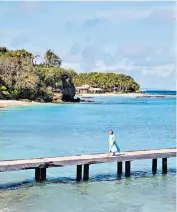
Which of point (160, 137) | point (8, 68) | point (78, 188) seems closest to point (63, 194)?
point (78, 188)

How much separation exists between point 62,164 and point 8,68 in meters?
74.8

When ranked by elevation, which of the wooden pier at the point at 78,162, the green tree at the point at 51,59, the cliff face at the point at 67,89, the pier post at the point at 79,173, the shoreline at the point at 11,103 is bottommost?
the pier post at the point at 79,173

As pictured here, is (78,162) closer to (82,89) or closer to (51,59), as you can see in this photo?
(51,59)

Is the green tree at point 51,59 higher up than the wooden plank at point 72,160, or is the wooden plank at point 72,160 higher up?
the green tree at point 51,59

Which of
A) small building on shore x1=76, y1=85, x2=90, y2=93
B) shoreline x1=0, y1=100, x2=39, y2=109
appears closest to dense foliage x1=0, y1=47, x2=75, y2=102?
shoreline x1=0, y1=100, x2=39, y2=109

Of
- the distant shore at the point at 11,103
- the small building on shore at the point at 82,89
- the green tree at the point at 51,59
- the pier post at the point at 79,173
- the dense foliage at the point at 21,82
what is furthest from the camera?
the small building on shore at the point at 82,89

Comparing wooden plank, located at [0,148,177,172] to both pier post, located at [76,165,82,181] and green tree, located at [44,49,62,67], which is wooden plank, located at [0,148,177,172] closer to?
pier post, located at [76,165,82,181]

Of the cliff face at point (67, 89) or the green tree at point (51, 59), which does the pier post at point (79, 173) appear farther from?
the green tree at point (51, 59)

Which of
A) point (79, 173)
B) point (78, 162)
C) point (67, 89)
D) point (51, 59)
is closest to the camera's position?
point (78, 162)

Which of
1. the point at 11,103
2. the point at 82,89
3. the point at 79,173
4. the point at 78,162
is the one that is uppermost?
the point at 82,89

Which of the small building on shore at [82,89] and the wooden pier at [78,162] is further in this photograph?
the small building on shore at [82,89]

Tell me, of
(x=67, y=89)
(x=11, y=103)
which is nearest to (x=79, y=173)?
(x=11, y=103)

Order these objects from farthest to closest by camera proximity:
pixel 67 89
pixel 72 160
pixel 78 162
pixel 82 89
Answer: pixel 82 89
pixel 67 89
pixel 78 162
pixel 72 160

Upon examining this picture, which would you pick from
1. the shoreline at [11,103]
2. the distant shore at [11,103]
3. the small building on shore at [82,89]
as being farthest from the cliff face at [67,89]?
the small building on shore at [82,89]
